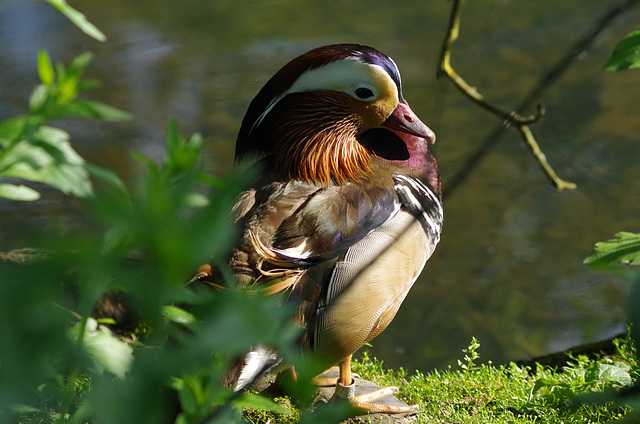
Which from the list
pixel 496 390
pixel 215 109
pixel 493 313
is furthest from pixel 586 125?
pixel 496 390

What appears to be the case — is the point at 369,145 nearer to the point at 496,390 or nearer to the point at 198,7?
the point at 496,390

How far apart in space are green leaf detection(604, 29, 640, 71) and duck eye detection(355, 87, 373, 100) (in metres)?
1.15

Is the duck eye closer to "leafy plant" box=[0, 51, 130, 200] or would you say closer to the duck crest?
the duck crest

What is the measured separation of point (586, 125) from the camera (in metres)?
6.20

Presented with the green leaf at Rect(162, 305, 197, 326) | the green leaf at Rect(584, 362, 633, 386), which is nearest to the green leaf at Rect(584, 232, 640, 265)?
the green leaf at Rect(584, 362, 633, 386)

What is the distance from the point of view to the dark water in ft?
16.2

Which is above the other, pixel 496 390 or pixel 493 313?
pixel 496 390

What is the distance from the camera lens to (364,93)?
9.74ft

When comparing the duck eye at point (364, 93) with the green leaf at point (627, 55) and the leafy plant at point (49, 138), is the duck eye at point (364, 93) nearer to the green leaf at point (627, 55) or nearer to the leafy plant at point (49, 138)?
the green leaf at point (627, 55)

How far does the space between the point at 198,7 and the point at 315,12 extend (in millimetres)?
1321

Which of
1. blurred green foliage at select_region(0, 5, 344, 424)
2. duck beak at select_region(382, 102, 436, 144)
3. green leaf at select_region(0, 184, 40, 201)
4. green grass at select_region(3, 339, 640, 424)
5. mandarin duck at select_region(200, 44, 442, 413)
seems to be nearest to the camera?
blurred green foliage at select_region(0, 5, 344, 424)

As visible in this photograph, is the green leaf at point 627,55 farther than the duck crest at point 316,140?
No

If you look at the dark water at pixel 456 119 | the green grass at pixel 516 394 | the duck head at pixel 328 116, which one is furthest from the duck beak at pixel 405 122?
the dark water at pixel 456 119

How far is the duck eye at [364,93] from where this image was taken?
9.69 feet
